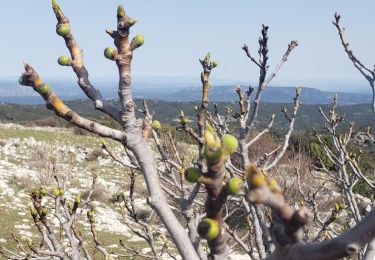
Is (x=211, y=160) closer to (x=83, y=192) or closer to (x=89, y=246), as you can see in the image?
(x=89, y=246)

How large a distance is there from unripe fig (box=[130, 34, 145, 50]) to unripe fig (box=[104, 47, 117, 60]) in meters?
0.07

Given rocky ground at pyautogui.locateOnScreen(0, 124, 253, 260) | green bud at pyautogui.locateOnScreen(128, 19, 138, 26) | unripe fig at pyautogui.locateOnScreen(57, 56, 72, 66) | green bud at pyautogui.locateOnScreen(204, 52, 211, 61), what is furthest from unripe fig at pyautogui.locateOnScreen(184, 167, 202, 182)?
rocky ground at pyautogui.locateOnScreen(0, 124, 253, 260)

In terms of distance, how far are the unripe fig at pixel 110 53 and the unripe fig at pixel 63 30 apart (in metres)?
0.22

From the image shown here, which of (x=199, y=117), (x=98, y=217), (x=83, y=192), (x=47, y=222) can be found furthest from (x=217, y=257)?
(x=83, y=192)

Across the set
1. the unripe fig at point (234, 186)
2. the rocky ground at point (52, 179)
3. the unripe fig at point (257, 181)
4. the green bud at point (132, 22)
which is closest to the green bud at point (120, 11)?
the green bud at point (132, 22)

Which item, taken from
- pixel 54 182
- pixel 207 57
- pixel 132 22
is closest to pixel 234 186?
pixel 132 22

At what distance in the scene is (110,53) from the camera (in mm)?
1691

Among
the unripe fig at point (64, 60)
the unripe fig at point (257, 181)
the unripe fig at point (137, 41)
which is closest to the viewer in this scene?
the unripe fig at point (257, 181)

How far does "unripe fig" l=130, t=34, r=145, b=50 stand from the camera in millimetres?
1700

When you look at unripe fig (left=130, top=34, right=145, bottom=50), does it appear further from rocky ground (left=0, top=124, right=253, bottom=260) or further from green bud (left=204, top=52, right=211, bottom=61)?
rocky ground (left=0, top=124, right=253, bottom=260)

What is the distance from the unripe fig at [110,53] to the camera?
168 centimetres

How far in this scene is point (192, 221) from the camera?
251 cm

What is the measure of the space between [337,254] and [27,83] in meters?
1.22

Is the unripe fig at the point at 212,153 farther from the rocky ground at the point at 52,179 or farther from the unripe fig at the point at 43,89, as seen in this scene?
the rocky ground at the point at 52,179
